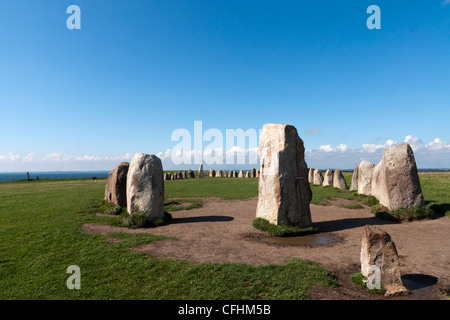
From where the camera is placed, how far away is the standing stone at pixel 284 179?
1005 cm

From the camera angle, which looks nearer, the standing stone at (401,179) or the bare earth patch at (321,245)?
the bare earth patch at (321,245)

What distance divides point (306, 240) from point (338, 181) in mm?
19349

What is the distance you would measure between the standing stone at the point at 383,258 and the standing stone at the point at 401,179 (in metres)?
8.87

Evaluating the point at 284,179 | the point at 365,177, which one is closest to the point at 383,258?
the point at 284,179

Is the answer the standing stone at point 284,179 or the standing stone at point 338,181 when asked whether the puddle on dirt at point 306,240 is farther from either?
the standing stone at point 338,181

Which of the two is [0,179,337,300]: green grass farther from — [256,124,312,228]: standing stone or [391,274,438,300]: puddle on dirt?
[256,124,312,228]: standing stone

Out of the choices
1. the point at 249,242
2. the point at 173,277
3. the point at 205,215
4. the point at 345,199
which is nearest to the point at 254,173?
the point at 345,199

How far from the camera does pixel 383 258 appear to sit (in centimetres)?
536

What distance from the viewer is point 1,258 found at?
7.29 metres

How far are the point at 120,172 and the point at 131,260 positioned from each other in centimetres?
900

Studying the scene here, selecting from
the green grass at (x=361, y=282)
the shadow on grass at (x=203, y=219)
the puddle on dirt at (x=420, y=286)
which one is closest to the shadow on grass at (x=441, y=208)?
the puddle on dirt at (x=420, y=286)

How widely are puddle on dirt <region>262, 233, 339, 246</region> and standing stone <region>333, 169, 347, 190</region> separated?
18.0 metres

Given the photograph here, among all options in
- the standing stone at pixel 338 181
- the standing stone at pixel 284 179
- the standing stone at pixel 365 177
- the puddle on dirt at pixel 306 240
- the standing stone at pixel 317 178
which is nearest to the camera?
the puddle on dirt at pixel 306 240
